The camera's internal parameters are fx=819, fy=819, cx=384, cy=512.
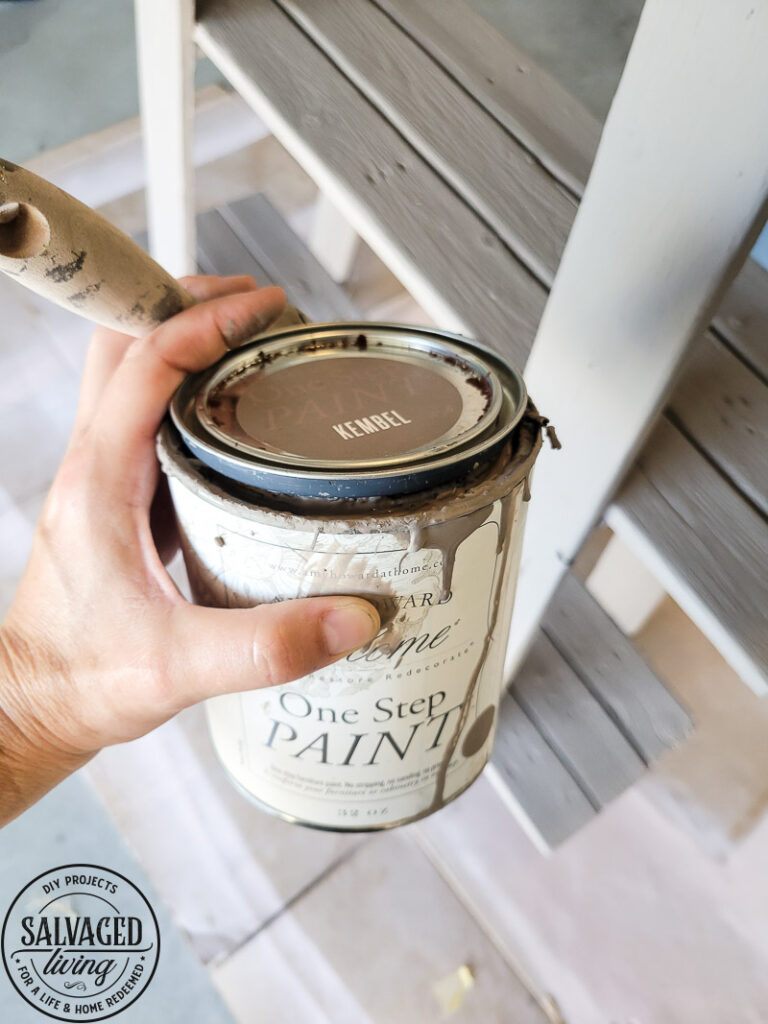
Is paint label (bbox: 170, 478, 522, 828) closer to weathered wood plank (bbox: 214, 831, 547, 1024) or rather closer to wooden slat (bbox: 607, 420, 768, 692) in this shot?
wooden slat (bbox: 607, 420, 768, 692)

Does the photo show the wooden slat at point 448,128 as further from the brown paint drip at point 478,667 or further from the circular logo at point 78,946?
the circular logo at point 78,946

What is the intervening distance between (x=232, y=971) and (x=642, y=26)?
3.43ft

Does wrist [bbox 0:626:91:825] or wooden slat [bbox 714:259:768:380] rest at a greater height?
wooden slat [bbox 714:259:768:380]

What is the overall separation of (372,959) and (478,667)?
615 millimetres

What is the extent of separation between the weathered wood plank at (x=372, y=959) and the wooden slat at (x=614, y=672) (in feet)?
1.15

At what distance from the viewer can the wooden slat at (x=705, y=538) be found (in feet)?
2.06

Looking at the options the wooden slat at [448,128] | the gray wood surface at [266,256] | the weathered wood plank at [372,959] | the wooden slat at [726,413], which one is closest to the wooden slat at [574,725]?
the weathered wood plank at [372,959]

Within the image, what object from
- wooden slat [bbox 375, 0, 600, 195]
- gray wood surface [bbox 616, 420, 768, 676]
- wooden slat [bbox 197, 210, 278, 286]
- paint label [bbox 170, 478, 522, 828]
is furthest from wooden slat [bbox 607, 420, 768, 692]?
wooden slat [bbox 197, 210, 278, 286]

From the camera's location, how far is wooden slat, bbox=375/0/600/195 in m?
0.75

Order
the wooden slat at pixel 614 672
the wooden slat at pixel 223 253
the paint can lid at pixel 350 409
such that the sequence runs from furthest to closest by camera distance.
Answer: the wooden slat at pixel 223 253
the wooden slat at pixel 614 672
the paint can lid at pixel 350 409

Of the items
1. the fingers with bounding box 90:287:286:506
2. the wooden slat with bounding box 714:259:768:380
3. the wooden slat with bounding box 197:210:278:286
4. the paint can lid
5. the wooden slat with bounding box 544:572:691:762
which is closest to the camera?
the paint can lid

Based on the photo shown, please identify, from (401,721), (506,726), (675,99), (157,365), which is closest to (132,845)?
(506,726)

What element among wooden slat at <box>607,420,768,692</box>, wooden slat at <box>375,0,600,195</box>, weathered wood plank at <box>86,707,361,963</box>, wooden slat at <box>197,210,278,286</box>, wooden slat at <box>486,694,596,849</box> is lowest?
weathered wood plank at <box>86,707,361,963</box>

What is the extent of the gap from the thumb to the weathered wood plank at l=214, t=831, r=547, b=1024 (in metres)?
0.65
